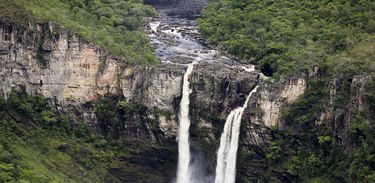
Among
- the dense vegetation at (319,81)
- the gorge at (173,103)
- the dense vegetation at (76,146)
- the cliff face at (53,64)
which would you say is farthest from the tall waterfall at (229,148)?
the cliff face at (53,64)

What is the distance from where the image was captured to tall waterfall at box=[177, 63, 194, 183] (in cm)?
4609

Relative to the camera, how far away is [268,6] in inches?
2255

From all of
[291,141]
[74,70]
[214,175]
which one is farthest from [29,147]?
[291,141]

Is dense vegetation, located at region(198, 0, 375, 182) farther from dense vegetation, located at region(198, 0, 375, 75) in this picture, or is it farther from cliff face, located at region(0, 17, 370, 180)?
cliff face, located at region(0, 17, 370, 180)

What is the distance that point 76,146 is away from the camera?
47.3 meters

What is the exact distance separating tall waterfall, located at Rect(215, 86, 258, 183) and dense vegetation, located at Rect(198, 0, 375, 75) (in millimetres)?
3997

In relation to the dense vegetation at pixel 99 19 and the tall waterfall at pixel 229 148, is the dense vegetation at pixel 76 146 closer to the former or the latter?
the tall waterfall at pixel 229 148

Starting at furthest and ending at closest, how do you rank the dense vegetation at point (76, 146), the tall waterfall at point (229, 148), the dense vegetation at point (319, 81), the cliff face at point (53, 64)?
the cliff face at point (53, 64) < the dense vegetation at point (76, 146) < the tall waterfall at point (229, 148) < the dense vegetation at point (319, 81)

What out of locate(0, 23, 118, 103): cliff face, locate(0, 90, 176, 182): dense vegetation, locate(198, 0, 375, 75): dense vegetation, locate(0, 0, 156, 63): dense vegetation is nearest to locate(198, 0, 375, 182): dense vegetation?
locate(198, 0, 375, 75): dense vegetation

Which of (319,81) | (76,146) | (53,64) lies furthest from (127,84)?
(319,81)

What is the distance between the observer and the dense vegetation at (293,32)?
4600 cm

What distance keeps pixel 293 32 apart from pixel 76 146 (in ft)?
51.5

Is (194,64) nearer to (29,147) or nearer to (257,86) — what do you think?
(257,86)

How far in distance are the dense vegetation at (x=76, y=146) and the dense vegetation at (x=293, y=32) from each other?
9356 millimetres
